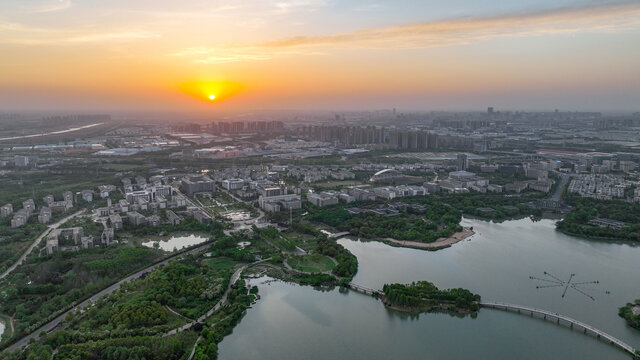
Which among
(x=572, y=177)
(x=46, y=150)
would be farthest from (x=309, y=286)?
(x=46, y=150)

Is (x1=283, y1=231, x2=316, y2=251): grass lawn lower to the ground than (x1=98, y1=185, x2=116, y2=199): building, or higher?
lower

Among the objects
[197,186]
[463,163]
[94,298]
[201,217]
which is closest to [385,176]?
[463,163]

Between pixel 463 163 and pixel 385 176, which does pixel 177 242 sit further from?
pixel 463 163

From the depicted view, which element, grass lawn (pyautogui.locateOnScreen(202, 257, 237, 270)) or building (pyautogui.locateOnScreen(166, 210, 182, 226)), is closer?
grass lawn (pyautogui.locateOnScreen(202, 257, 237, 270))

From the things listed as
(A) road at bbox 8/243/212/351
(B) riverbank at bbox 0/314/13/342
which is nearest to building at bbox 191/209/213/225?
(A) road at bbox 8/243/212/351

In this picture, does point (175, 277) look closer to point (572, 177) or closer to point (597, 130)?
point (572, 177)

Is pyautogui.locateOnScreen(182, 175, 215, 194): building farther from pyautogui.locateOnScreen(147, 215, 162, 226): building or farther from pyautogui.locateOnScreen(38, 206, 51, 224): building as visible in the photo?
pyautogui.locateOnScreen(38, 206, 51, 224): building

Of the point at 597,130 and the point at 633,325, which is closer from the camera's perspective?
the point at 633,325
